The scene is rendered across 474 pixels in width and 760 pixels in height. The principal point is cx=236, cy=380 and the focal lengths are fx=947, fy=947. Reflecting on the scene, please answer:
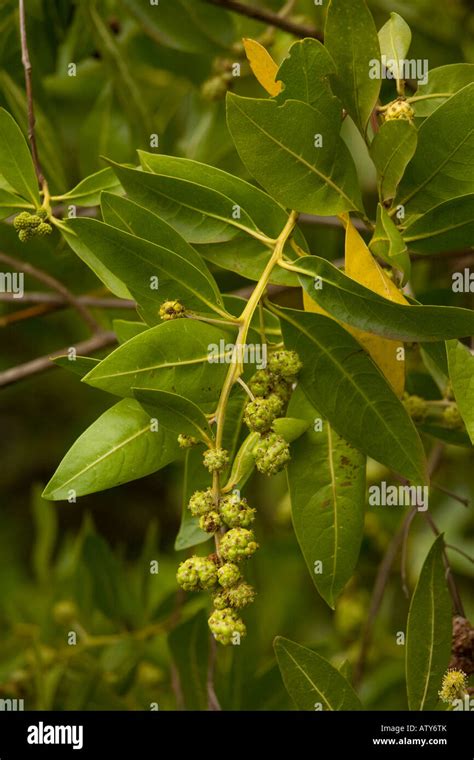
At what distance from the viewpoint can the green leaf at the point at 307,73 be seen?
1045mm

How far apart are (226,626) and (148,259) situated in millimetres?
402

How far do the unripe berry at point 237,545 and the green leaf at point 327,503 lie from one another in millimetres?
209

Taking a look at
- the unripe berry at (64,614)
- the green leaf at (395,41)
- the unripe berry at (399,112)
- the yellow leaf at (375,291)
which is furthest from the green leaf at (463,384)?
the unripe berry at (64,614)

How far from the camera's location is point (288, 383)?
1081mm

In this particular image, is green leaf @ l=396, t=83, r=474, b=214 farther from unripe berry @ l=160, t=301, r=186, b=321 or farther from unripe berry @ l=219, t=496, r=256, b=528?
unripe berry @ l=219, t=496, r=256, b=528

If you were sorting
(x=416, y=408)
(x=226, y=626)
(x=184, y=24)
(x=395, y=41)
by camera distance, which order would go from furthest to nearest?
(x=184, y=24) < (x=416, y=408) < (x=395, y=41) < (x=226, y=626)

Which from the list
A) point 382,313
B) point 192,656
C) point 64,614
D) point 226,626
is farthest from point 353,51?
point 64,614

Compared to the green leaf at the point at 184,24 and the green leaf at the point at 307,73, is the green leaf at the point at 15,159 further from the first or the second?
the green leaf at the point at 184,24

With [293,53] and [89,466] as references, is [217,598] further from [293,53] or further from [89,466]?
[293,53]

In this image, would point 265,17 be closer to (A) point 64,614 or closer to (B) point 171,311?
(B) point 171,311

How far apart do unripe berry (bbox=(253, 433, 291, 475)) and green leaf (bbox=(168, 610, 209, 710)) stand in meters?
0.85

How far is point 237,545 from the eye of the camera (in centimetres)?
94

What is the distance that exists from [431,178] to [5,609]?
5.36 ft

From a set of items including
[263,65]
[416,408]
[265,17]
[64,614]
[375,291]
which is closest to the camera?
[375,291]
